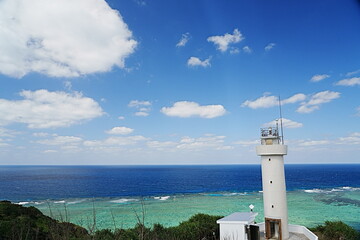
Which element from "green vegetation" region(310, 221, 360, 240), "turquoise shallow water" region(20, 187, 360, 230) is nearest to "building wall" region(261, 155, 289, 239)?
"green vegetation" region(310, 221, 360, 240)

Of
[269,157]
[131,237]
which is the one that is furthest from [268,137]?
[131,237]

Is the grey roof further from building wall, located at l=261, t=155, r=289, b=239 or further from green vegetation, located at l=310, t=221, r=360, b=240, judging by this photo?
green vegetation, located at l=310, t=221, r=360, b=240

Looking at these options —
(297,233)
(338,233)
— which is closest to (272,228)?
(297,233)

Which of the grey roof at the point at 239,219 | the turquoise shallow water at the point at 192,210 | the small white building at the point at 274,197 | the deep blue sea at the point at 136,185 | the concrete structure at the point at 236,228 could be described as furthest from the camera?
the deep blue sea at the point at 136,185

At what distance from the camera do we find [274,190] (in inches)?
424

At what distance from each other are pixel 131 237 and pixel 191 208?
65.9 feet

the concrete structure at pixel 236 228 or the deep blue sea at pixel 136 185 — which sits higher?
the concrete structure at pixel 236 228

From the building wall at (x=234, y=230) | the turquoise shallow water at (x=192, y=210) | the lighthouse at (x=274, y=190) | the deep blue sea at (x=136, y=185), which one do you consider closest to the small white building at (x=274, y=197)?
the lighthouse at (x=274, y=190)

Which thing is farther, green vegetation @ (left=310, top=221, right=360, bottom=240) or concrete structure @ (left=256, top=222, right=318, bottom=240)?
green vegetation @ (left=310, top=221, right=360, bottom=240)

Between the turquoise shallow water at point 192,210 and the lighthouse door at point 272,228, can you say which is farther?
the turquoise shallow water at point 192,210

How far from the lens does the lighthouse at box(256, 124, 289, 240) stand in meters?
10.7

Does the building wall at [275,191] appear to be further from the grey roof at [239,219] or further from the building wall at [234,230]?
the building wall at [234,230]

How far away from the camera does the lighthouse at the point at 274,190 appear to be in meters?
10.7

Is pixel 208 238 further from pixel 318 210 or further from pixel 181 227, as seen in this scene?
pixel 318 210
